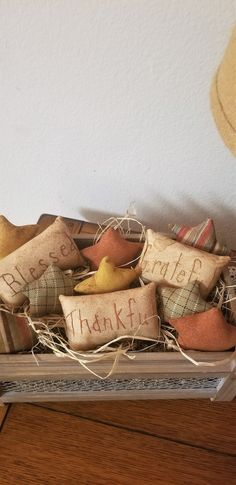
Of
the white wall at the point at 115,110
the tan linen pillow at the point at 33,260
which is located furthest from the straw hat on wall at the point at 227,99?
the tan linen pillow at the point at 33,260

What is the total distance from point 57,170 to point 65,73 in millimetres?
189

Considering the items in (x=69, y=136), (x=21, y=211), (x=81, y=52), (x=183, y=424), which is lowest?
(x=183, y=424)

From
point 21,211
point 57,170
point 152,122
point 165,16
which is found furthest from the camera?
point 21,211

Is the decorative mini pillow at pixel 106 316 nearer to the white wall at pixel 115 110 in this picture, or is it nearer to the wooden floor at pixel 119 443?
the wooden floor at pixel 119 443

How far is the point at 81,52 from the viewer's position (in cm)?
54

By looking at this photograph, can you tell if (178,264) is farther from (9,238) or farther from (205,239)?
(9,238)

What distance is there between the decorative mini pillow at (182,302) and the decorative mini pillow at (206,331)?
1cm

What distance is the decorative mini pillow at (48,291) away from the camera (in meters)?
0.51

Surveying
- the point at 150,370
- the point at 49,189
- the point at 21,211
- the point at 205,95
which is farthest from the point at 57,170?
the point at 150,370

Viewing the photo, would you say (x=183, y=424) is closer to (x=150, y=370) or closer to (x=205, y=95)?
(x=150, y=370)

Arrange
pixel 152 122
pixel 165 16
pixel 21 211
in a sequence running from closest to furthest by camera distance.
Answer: pixel 165 16
pixel 152 122
pixel 21 211

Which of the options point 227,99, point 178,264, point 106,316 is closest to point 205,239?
point 178,264

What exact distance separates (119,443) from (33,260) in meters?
0.26

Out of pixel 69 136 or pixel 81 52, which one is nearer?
pixel 81 52
